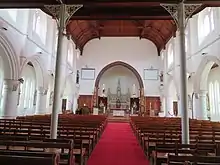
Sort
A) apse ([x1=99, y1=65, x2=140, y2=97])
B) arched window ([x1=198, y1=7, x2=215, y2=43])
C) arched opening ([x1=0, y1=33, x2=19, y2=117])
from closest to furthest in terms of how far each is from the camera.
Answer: arched opening ([x1=0, y1=33, x2=19, y2=117]) < arched window ([x1=198, y1=7, x2=215, y2=43]) < apse ([x1=99, y1=65, x2=140, y2=97])

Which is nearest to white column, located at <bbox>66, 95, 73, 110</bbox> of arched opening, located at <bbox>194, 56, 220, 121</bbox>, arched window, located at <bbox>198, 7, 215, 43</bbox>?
arched opening, located at <bbox>194, 56, 220, 121</bbox>

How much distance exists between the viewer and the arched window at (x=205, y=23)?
40.9ft

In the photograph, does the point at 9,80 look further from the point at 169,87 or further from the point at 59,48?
the point at 169,87

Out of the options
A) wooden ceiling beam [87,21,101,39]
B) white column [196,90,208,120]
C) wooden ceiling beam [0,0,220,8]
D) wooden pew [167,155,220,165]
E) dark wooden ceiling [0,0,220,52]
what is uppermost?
wooden ceiling beam [87,21,101,39]

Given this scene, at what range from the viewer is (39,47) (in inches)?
564

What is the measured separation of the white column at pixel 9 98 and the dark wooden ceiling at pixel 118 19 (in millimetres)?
4629

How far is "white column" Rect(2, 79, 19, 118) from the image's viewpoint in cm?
1090

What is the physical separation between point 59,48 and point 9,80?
215 inches

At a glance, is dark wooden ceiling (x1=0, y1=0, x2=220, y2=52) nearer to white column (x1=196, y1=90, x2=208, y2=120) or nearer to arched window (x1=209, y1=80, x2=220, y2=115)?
white column (x1=196, y1=90, x2=208, y2=120)

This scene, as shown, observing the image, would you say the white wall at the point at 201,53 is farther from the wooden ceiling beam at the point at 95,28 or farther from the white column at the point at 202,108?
the wooden ceiling beam at the point at 95,28

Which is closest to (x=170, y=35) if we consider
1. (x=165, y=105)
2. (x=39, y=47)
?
(x=165, y=105)

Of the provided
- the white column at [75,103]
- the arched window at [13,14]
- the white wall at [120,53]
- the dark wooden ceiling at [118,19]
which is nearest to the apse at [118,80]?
the white wall at [120,53]

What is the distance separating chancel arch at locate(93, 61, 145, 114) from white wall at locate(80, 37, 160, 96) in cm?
70

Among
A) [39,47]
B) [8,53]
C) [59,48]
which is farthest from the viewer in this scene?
[39,47]
